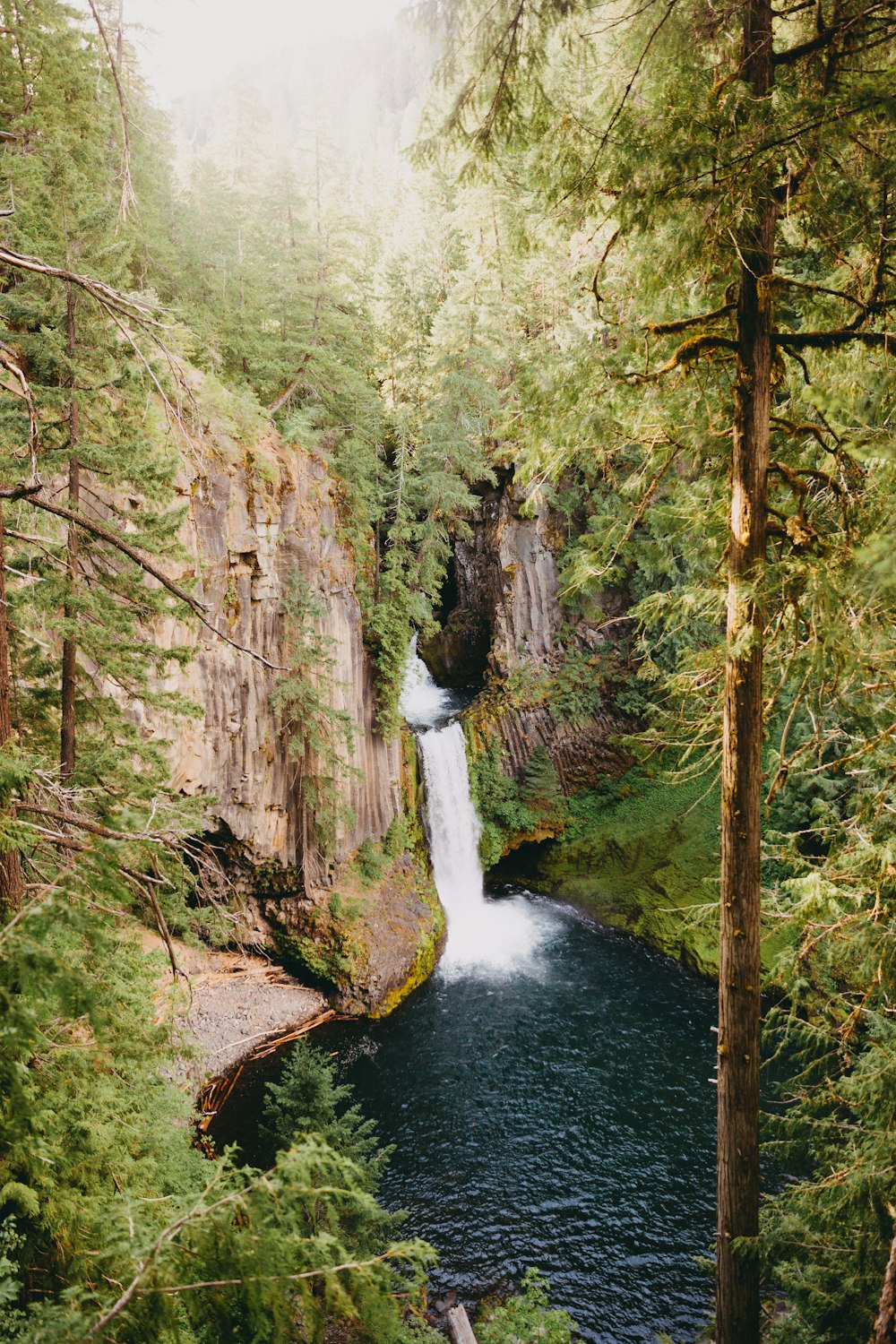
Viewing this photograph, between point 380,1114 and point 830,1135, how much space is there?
280 inches

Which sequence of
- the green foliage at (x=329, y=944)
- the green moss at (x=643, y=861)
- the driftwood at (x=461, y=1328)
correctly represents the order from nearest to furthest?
the driftwood at (x=461, y=1328) → the green foliage at (x=329, y=944) → the green moss at (x=643, y=861)

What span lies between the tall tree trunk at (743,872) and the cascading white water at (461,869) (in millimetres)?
10475

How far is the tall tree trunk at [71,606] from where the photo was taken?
5660 mm

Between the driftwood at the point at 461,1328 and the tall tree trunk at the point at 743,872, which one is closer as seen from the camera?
the tall tree trunk at the point at 743,872

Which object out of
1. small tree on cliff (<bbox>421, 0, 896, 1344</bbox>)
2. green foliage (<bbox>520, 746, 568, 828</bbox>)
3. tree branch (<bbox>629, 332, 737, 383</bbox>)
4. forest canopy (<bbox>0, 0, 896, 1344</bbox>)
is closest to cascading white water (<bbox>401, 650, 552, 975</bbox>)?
green foliage (<bbox>520, 746, 568, 828</bbox>)

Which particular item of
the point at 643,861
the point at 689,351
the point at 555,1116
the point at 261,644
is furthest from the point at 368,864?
the point at 689,351

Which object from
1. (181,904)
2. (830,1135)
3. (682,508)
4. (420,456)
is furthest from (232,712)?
(830,1135)

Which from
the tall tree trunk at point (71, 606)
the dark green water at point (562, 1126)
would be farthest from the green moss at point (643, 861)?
the tall tree trunk at point (71, 606)

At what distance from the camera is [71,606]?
549 cm

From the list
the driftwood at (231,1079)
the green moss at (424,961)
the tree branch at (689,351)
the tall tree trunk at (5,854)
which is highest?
the tree branch at (689,351)

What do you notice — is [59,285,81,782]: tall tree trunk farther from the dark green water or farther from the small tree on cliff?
the dark green water

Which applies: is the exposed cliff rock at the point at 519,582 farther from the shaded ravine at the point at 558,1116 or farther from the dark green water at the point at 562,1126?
the dark green water at the point at 562,1126

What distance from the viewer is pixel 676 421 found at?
14.5 ft

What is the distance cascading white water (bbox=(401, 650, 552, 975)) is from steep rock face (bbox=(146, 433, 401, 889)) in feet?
8.79
